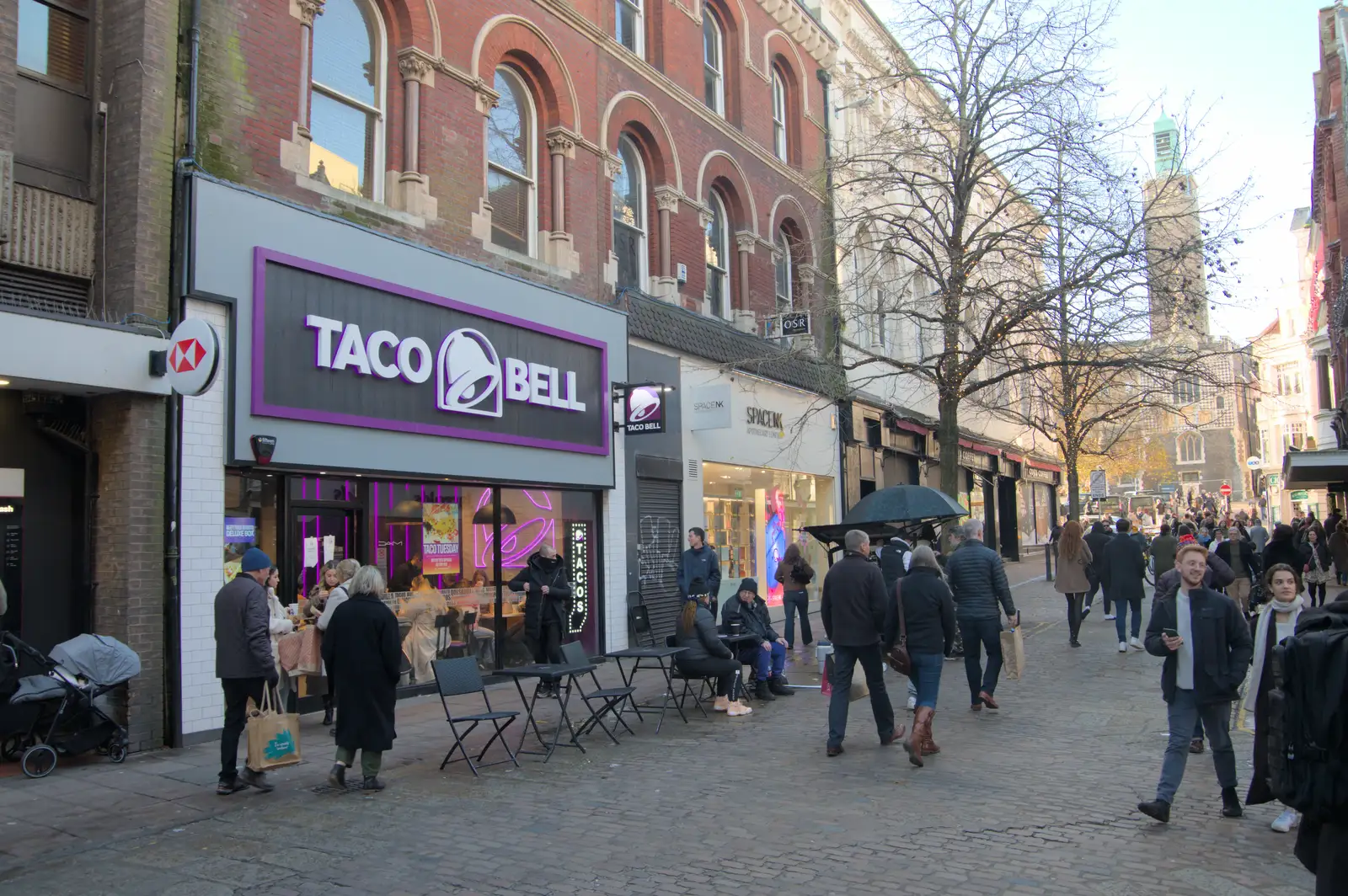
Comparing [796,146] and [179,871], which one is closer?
[179,871]

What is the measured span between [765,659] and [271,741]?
17.6 feet

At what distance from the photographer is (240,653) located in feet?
23.7

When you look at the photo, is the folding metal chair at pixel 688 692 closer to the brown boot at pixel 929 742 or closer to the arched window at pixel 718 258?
the brown boot at pixel 929 742

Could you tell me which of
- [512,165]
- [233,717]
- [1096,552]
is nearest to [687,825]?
[233,717]

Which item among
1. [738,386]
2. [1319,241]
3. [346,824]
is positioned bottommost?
[346,824]

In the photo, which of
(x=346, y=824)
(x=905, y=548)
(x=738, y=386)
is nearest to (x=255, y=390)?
(x=346, y=824)

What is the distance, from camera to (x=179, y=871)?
5.50 m

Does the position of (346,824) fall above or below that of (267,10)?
below

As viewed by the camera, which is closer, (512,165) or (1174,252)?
(512,165)

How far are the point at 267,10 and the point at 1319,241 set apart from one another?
43619 millimetres

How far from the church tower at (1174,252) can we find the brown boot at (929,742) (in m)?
9.21

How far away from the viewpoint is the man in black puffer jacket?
9734 mm

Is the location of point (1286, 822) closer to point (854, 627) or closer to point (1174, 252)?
point (854, 627)

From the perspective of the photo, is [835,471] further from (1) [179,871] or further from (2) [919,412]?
(1) [179,871]
